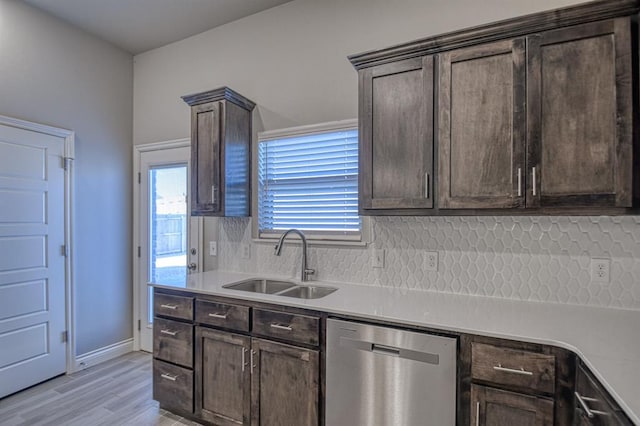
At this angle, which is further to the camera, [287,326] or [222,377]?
[222,377]

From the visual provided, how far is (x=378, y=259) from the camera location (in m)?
2.47

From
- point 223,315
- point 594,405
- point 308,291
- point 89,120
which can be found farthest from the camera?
point 89,120

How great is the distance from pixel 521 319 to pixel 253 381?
1578 mm

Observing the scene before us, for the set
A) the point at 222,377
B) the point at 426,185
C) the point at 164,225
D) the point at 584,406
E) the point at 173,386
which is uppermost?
the point at 426,185

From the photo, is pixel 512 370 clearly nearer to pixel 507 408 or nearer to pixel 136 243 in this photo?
pixel 507 408

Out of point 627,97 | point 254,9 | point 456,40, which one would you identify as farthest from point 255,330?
point 254,9

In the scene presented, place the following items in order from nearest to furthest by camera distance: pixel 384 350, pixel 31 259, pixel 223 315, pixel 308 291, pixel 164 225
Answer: pixel 384 350 → pixel 223 315 → pixel 308 291 → pixel 31 259 → pixel 164 225

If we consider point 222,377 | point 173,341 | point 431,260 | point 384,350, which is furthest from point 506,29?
point 173,341

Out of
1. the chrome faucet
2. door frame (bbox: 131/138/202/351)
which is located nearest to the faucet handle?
the chrome faucet

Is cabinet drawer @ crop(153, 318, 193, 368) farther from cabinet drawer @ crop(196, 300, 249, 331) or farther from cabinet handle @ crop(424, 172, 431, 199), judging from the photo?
cabinet handle @ crop(424, 172, 431, 199)

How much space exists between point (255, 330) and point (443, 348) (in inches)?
44.3

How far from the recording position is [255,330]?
2131 millimetres

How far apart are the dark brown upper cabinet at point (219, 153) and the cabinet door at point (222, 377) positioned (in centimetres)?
100

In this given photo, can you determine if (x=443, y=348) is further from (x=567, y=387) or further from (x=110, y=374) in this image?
(x=110, y=374)
